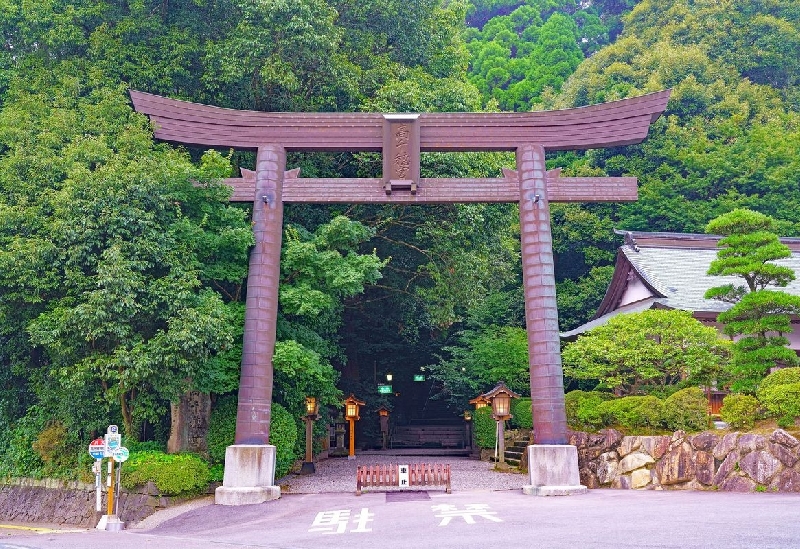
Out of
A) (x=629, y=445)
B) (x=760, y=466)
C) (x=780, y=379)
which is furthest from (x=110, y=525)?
(x=780, y=379)

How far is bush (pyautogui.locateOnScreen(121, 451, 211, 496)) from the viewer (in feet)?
51.6

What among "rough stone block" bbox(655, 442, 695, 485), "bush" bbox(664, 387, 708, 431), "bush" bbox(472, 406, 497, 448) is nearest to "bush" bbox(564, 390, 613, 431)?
"bush" bbox(664, 387, 708, 431)

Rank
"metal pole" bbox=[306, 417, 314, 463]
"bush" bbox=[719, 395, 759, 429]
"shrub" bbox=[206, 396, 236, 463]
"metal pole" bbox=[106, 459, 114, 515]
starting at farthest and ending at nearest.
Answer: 1. "metal pole" bbox=[306, 417, 314, 463]
2. "shrub" bbox=[206, 396, 236, 463]
3. "bush" bbox=[719, 395, 759, 429]
4. "metal pole" bbox=[106, 459, 114, 515]

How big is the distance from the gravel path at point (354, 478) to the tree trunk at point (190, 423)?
2199 mm

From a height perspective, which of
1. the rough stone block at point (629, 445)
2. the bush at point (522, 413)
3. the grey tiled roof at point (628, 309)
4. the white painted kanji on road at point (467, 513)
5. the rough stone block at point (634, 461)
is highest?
the grey tiled roof at point (628, 309)

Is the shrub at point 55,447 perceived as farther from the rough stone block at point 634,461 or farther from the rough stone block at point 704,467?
the rough stone block at point 704,467

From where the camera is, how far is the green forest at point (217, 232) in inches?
621

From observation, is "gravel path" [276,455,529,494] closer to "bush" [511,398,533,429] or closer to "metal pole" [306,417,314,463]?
"metal pole" [306,417,314,463]

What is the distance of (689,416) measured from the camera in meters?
17.1

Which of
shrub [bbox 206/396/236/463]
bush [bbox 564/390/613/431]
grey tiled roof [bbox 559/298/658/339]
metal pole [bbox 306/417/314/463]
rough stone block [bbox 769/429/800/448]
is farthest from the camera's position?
grey tiled roof [bbox 559/298/658/339]

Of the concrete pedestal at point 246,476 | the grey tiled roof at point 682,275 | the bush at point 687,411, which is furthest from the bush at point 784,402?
the concrete pedestal at point 246,476

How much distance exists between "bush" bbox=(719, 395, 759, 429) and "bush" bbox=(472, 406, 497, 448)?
11.1 metres

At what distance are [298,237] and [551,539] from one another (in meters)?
10.9

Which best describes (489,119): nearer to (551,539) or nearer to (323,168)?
(323,168)
